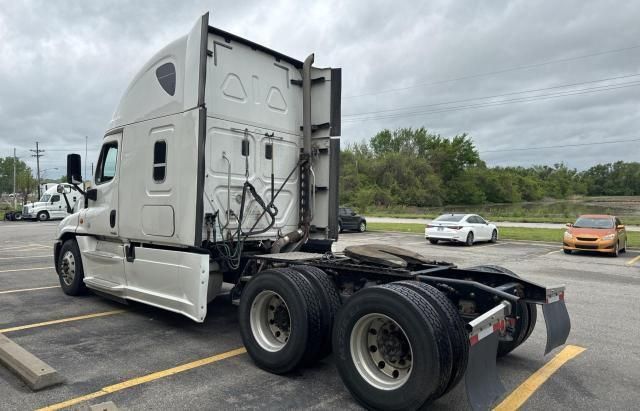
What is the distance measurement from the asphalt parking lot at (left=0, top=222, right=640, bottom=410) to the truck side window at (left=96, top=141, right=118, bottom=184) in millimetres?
1830

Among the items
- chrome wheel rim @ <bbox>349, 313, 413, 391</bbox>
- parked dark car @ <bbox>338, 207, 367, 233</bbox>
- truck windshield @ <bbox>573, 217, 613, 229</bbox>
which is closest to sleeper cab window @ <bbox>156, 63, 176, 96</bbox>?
chrome wheel rim @ <bbox>349, 313, 413, 391</bbox>

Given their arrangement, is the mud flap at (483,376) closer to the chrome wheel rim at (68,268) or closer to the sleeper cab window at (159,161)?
the sleeper cab window at (159,161)

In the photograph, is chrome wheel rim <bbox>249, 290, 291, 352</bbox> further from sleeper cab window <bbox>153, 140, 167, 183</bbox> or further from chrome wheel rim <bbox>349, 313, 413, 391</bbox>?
sleeper cab window <bbox>153, 140, 167, 183</bbox>

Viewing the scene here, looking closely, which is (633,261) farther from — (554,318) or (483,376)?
(483,376)

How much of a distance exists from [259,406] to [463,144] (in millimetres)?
93149

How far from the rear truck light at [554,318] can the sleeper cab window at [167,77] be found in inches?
173

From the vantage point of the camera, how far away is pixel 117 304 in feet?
22.7

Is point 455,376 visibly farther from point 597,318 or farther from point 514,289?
Answer: point 597,318

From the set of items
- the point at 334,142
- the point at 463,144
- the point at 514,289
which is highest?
the point at 463,144

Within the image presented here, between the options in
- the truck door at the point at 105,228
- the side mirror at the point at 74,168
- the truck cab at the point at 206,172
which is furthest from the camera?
the side mirror at the point at 74,168

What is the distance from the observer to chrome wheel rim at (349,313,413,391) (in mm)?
3545

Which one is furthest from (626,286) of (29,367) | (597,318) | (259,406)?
(29,367)

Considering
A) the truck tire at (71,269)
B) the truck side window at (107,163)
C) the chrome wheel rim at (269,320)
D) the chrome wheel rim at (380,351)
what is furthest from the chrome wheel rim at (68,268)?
the chrome wheel rim at (380,351)

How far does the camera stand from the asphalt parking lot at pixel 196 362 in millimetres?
3711
